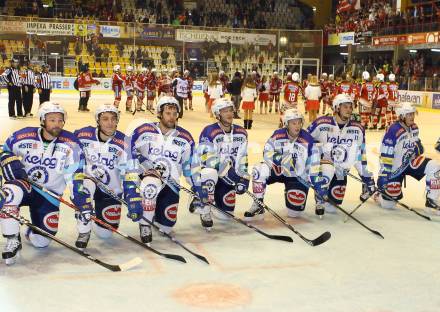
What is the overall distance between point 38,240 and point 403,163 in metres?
3.57

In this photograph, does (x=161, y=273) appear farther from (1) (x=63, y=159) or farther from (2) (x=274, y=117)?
(2) (x=274, y=117)

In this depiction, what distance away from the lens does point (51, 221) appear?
452 cm

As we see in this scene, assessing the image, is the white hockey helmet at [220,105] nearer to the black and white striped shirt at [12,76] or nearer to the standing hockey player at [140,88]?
the black and white striped shirt at [12,76]

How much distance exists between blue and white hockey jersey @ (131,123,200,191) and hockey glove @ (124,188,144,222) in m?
0.48

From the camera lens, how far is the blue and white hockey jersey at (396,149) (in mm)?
6004

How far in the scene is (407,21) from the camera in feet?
79.2

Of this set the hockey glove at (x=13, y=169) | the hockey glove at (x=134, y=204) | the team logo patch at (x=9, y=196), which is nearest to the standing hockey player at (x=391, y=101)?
the hockey glove at (x=134, y=204)

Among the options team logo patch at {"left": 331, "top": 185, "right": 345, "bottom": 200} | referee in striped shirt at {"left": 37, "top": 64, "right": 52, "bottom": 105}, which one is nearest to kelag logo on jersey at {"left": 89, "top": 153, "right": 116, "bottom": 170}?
team logo patch at {"left": 331, "top": 185, "right": 345, "bottom": 200}

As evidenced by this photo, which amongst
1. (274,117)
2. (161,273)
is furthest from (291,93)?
(161,273)

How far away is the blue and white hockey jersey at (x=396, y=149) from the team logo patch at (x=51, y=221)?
317 centimetres

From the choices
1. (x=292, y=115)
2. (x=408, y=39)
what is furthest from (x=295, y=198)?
(x=408, y=39)

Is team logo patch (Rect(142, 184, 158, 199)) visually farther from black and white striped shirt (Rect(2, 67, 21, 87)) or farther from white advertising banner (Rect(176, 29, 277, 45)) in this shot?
white advertising banner (Rect(176, 29, 277, 45))

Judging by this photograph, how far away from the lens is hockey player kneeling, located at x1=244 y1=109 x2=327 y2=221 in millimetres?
5656

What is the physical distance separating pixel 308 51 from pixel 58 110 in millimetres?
20586
